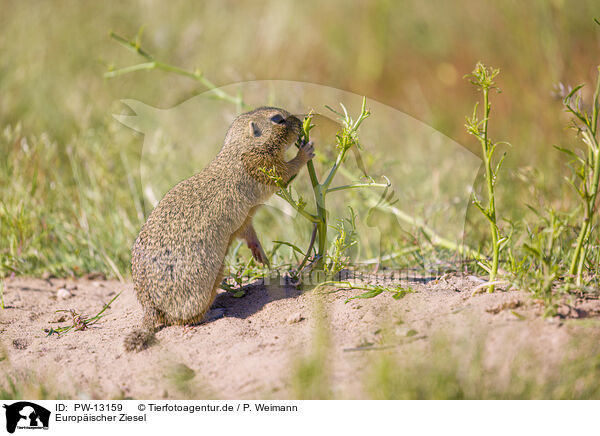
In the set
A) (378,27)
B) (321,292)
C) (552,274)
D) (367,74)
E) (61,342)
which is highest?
(378,27)

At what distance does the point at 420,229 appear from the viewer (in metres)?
4.18

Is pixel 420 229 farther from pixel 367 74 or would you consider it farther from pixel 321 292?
pixel 367 74

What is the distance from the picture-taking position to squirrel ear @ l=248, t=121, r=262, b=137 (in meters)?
3.73

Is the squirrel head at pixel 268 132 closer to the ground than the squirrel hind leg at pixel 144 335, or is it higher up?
higher up

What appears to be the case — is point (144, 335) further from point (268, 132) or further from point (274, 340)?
point (268, 132)

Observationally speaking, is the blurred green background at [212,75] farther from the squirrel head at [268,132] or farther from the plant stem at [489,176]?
the plant stem at [489,176]

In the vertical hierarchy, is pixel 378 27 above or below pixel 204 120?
above

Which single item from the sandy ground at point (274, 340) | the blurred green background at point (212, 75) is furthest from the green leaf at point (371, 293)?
the blurred green background at point (212, 75)

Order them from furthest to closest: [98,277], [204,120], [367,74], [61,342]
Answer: [367,74] < [204,120] < [98,277] < [61,342]

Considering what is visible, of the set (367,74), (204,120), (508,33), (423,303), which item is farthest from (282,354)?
(367,74)
